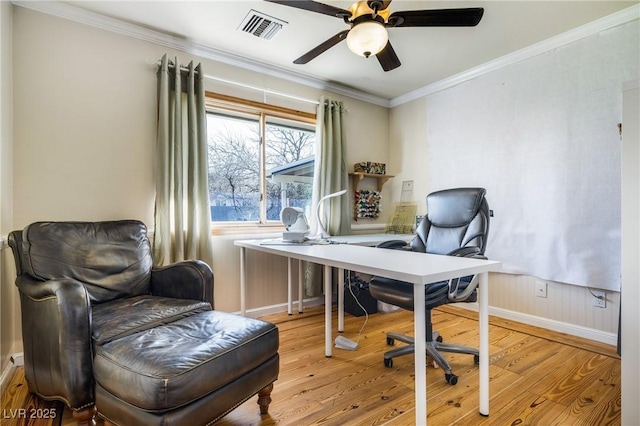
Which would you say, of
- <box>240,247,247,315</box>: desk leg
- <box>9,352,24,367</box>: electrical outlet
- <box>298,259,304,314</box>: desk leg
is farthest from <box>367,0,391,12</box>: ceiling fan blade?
<box>9,352,24,367</box>: electrical outlet

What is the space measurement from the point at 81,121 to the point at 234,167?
3.70 feet

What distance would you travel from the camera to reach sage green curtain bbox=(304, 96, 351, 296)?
10.6 ft

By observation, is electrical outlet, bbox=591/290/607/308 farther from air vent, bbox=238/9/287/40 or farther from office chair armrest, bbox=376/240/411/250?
air vent, bbox=238/9/287/40

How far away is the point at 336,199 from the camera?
334 cm

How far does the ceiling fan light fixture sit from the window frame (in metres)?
1.39

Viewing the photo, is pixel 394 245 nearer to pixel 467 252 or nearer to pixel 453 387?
pixel 467 252

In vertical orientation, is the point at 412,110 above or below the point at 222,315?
above

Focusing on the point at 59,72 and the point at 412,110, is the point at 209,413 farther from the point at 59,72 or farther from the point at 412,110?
the point at 412,110

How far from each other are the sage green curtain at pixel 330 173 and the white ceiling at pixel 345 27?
41cm

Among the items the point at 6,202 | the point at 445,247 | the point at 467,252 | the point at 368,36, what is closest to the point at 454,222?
the point at 445,247

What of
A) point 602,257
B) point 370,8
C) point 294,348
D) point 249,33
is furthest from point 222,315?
point 602,257

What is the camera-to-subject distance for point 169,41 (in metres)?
2.51

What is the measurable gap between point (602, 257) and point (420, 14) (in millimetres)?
2030

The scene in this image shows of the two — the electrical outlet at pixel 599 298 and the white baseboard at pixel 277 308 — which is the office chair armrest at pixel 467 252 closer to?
the electrical outlet at pixel 599 298
